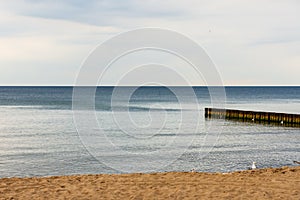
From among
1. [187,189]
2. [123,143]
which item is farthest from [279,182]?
[123,143]

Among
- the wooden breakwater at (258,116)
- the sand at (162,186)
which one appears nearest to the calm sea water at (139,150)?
the wooden breakwater at (258,116)

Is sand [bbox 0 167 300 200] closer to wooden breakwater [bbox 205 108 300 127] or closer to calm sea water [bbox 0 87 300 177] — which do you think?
calm sea water [bbox 0 87 300 177]

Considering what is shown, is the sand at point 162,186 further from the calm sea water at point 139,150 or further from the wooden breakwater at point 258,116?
the wooden breakwater at point 258,116

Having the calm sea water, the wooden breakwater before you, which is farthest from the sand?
the wooden breakwater

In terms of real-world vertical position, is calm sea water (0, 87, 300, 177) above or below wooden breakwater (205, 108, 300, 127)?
below

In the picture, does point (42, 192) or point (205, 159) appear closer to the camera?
point (42, 192)

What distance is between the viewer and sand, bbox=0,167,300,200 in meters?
12.3

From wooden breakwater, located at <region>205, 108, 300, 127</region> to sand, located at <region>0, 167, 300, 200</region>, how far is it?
135 feet

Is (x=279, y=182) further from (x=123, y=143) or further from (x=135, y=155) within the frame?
(x=123, y=143)

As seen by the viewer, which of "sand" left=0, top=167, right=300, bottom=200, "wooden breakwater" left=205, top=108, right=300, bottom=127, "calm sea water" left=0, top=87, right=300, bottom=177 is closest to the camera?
"sand" left=0, top=167, right=300, bottom=200

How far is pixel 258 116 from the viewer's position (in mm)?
60781

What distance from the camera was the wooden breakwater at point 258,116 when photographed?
55219mm

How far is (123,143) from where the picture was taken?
36.2 meters

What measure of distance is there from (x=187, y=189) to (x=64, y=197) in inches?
138
